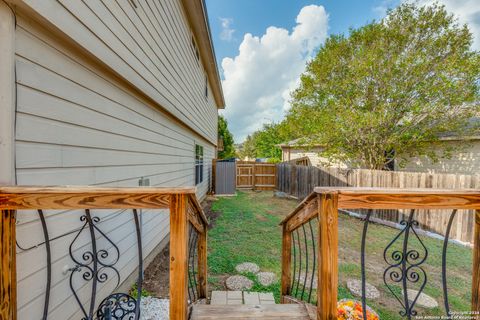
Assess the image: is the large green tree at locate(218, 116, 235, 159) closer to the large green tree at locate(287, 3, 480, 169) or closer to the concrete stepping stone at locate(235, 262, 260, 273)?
the large green tree at locate(287, 3, 480, 169)

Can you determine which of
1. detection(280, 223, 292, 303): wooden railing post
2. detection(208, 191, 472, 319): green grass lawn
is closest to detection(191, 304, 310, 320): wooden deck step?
detection(280, 223, 292, 303): wooden railing post

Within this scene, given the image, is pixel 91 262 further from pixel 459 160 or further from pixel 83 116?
pixel 459 160

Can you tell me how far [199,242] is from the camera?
7.21ft

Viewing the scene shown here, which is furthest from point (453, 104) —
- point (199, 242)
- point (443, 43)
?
point (199, 242)

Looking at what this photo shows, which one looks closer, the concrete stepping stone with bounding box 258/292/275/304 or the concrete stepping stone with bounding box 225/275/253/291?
the concrete stepping stone with bounding box 258/292/275/304

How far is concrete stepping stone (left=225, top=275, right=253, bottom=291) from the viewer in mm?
3107

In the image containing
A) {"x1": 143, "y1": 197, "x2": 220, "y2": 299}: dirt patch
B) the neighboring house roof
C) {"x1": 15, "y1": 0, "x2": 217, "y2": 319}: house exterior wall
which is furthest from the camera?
the neighboring house roof

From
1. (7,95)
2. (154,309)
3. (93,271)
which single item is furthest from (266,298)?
(7,95)

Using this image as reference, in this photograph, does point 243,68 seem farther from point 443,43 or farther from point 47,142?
point 47,142

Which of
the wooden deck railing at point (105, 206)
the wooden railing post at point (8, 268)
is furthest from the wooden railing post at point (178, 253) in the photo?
the wooden railing post at point (8, 268)

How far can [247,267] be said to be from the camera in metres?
3.69

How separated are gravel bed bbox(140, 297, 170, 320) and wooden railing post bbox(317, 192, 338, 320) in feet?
6.46

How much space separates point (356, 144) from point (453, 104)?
306 cm

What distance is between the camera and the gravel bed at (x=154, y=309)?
2363 mm
